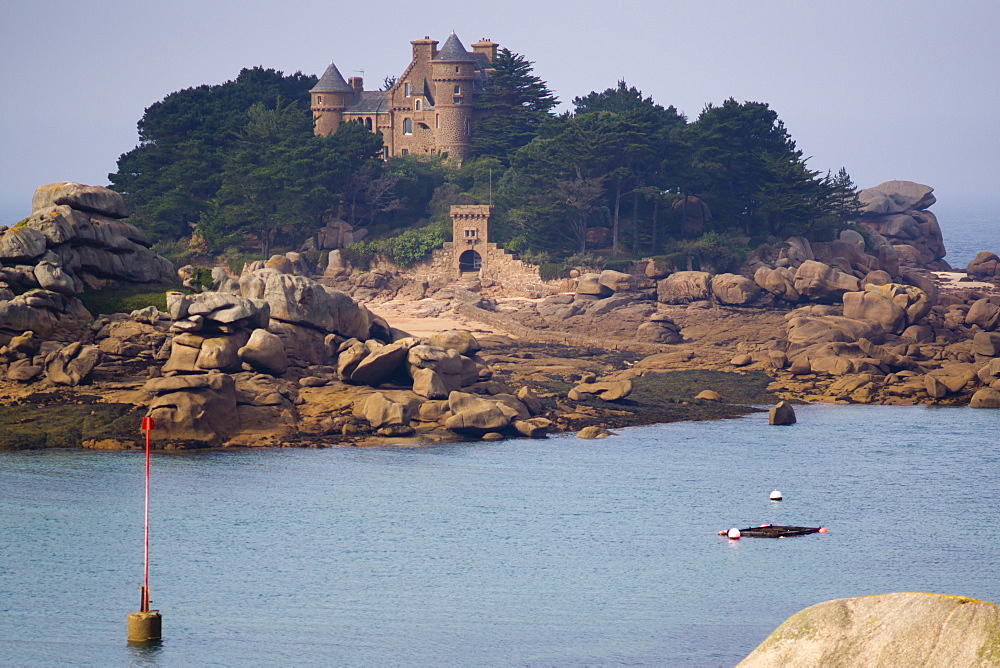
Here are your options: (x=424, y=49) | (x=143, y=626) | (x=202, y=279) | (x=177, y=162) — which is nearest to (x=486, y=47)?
(x=424, y=49)

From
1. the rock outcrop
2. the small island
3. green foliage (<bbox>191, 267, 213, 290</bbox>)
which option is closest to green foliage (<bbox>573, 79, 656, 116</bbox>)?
the small island

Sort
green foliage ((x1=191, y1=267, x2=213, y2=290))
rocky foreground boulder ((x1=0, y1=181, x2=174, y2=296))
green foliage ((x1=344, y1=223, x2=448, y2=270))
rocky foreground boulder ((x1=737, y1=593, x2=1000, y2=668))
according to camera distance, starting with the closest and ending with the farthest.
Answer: rocky foreground boulder ((x1=737, y1=593, x2=1000, y2=668))
rocky foreground boulder ((x1=0, y1=181, x2=174, y2=296))
green foliage ((x1=191, y1=267, x2=213, y2=290))
green foliage ((x1=344, y1=223, x2=448, y2=270))

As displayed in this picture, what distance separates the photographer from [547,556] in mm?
43469

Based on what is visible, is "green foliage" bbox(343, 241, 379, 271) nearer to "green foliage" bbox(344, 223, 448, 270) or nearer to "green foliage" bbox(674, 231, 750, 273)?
"green foliage" bbox(344, 223, 448, 270)

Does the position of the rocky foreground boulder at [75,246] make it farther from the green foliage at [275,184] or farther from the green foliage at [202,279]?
the green foliage at [275,184]

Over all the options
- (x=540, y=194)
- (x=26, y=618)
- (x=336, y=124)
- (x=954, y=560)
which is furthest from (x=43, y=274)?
(x=336, y=124)

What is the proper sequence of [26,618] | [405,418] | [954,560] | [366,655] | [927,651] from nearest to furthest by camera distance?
[927,651], [366,655], [26,618], [954,560], [405,418]

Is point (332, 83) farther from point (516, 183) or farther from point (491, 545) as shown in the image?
point (491, 545)

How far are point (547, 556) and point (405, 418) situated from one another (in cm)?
1707

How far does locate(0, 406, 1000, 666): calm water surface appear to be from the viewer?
3412 cm

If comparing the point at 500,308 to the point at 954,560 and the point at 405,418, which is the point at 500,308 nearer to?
the point at 405,418

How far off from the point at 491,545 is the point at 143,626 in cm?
1510

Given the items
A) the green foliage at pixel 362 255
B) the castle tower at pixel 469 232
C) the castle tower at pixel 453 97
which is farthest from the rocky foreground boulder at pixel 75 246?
the castle tower at pixel 453 97

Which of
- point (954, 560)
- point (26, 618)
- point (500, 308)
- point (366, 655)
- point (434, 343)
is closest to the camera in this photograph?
point (366, 655)
